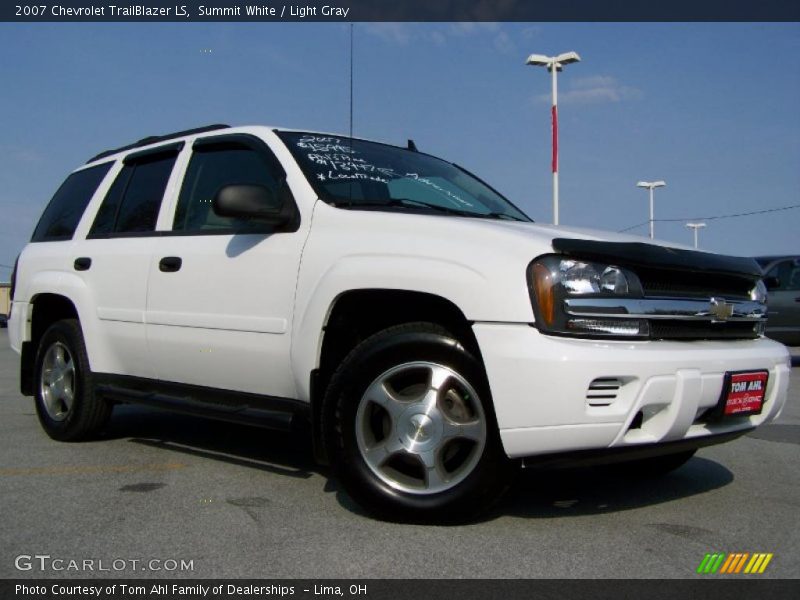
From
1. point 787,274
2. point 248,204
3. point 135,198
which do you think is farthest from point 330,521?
point 787,274

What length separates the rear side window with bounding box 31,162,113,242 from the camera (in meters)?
5.71

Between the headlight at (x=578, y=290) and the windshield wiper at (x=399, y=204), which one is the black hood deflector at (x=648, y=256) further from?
the windshield wiper at (x=399, y=204)

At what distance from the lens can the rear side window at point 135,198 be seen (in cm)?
505

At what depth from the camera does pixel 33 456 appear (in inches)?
199

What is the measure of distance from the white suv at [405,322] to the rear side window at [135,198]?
0.8 inches

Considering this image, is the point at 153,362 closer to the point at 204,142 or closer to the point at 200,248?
the point at 200,248

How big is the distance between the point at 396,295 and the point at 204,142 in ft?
6.07

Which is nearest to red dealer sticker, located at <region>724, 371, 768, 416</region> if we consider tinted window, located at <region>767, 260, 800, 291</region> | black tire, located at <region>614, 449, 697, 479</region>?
black tire, located at <region>614, 449, 697, 479</region>

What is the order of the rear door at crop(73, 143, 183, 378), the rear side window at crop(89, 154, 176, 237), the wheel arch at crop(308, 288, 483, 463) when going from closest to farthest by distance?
the wheel arch at crop(308, 288, 483, 463)
the rear door at crop(73, 143, 183, 378)
the rear side window at crop(89, 154, 176, 237)

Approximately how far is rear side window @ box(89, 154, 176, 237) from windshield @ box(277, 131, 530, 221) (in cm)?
95

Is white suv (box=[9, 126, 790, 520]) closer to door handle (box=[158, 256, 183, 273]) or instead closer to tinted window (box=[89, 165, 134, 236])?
door handle (box=[158, 256, 183, 273])

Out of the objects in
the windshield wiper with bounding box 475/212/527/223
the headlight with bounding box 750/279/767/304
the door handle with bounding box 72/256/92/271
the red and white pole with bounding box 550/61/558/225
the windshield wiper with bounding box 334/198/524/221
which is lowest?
the headlight with bounding box 750/279/767/304

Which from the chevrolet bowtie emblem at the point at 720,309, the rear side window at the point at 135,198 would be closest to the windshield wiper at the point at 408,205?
the chevrolet bowtie emblem at the point at 720,309
